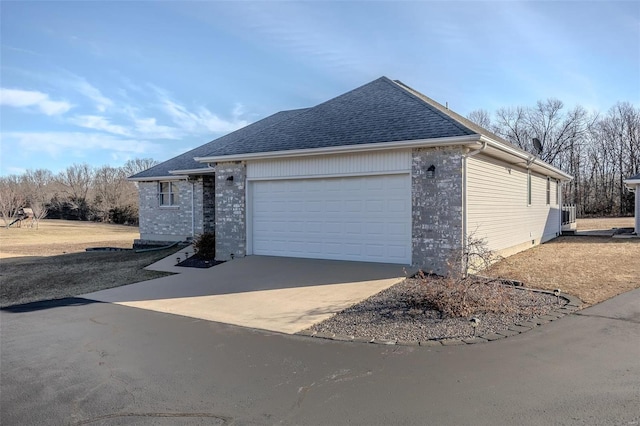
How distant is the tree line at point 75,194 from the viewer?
141ft

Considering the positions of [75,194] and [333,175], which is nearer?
[333,175]

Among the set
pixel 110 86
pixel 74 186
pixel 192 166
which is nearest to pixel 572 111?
pixel 192 166

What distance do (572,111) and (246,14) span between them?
46279mm

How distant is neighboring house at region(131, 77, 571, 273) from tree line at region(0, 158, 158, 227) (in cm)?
3590

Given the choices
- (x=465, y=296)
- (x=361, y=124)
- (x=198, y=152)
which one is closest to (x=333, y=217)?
(x=361, y=124)

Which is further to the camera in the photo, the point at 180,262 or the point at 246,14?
the point at 180,262

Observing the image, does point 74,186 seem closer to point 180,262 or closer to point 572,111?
point 180,262

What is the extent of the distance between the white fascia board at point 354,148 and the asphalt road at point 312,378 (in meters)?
4.42

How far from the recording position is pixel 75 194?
53.2m

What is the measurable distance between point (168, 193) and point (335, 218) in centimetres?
1167

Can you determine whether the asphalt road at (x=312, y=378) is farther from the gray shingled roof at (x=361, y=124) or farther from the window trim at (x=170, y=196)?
the window trim at (x=170, y=196)

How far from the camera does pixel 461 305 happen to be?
667 centimetres

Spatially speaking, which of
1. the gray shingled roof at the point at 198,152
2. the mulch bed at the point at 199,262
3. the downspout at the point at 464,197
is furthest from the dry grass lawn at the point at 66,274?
the downspout at the point at 464,197

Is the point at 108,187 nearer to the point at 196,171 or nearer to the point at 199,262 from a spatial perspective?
the point at 196,171
